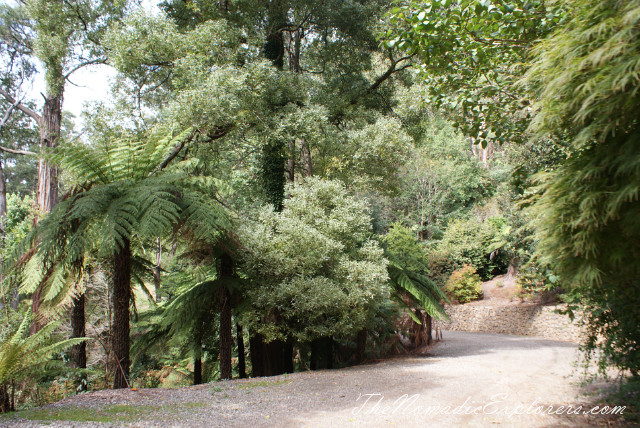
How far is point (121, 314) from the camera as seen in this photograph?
5.60 m

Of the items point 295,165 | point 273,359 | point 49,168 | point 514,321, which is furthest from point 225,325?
point 514,321

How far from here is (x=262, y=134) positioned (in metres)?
9.88

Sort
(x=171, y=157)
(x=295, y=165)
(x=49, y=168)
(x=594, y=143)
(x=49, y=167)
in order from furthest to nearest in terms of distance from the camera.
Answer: (x=295, y=165)
(x=49, y=168)
(x=49, y=167)
(x=171, y=157)
(x=594, y=143)

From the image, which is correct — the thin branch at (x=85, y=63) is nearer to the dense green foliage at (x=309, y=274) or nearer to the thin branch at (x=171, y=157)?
the thin branch at (x=171, y=157)

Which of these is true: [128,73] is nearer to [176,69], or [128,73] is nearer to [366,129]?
[176,69]

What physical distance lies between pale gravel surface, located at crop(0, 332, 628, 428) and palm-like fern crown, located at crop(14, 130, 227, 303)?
1814 millimetres

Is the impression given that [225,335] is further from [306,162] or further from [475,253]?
[475,253]

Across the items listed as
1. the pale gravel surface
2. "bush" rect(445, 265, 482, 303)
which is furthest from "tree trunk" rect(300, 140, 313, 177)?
"bush" rect(445, 265, 482, 303)

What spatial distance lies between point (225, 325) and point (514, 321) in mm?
11250

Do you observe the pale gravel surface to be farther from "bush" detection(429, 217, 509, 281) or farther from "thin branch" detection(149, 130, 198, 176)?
"bush" detection(429, 217, 509, 281)

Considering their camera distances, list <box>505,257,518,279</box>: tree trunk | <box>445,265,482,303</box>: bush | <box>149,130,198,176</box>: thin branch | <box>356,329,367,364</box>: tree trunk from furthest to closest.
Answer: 1. <box>445,265,482,303</box>: bush
2. <box>505,257,518,279</box>: tree trunk
3. <box>356,329,367,364</box>: tree trunk
4. <box>149,130,198,176</box>: thin branch

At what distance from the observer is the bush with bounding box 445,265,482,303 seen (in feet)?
55.9

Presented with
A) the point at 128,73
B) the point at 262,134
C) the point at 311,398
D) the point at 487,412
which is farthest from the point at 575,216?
the point at 128,73

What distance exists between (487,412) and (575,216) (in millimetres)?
2827
